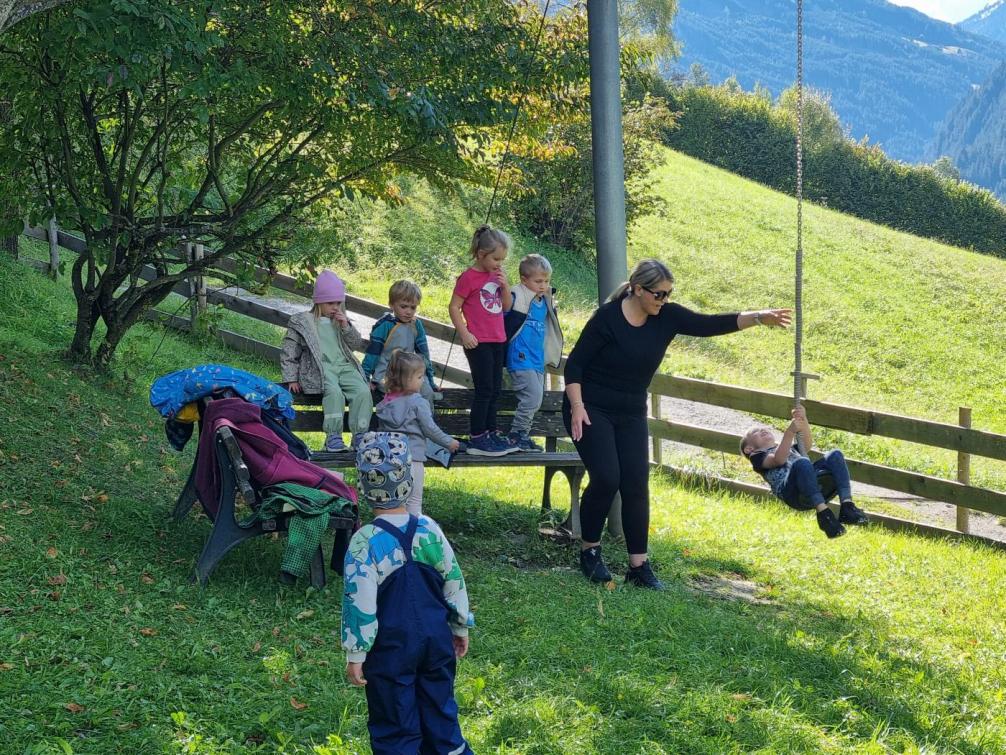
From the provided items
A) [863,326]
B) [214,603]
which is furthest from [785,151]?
[214,603]

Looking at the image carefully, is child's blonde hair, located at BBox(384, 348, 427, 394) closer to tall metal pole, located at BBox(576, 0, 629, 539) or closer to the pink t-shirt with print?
the pink t-shirt with print

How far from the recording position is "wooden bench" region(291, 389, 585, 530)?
6965mm

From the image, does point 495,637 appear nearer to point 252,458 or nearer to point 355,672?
point 252,458

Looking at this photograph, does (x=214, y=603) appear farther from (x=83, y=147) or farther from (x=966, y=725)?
(x=83, y=147)

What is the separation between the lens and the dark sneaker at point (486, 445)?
7121 mm

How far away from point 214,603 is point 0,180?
15.1 ft

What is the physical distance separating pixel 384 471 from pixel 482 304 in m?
3.78

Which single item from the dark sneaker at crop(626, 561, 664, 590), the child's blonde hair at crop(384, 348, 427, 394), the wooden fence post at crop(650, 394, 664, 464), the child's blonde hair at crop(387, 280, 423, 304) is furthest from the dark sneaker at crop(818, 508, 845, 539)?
the wooden fence post at crop(650, 394, 664, 464)

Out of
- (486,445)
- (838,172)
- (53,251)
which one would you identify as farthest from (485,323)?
(838,172)

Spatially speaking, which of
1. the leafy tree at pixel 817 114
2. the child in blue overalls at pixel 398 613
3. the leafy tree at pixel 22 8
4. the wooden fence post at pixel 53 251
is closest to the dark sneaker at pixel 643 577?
the child in blue overalls at pixel 398 613

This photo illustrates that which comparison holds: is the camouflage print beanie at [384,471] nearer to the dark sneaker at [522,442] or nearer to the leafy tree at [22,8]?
the leafy tree at [22,8]

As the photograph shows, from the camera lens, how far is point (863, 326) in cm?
2459

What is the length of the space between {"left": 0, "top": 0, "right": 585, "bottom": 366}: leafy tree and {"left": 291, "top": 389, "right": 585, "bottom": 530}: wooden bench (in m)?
1.81

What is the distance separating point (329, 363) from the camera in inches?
275
